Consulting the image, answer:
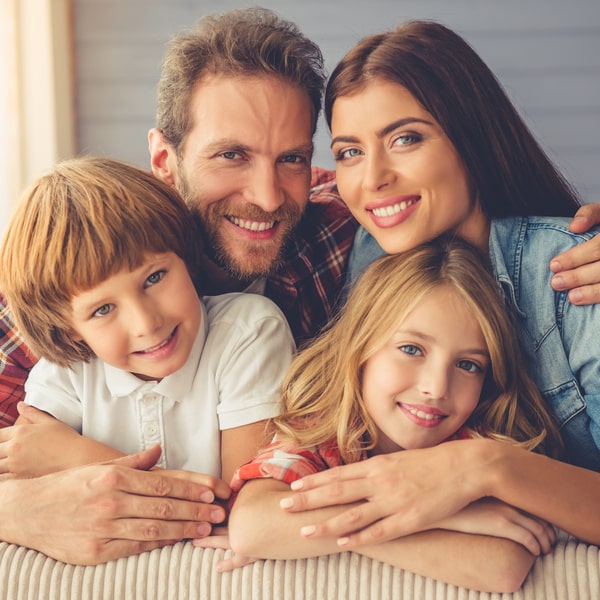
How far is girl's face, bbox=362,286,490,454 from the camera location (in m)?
1.40

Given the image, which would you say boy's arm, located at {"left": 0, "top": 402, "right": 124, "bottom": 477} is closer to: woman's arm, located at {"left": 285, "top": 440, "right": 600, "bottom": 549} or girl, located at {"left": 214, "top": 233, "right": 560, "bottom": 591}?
girl, located at {"left": 214, "top": 233, "right": 560, "bottom": 591}

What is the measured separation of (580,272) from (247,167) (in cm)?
76

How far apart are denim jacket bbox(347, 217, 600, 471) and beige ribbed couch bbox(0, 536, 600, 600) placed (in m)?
0.29

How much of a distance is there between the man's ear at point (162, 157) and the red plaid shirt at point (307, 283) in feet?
1.14

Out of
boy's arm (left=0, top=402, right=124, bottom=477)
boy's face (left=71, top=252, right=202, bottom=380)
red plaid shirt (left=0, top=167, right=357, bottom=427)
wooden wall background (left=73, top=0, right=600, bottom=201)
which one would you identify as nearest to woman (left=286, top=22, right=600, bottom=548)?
red plaid shirt (left=0, top=167, right=357, bottom=427)

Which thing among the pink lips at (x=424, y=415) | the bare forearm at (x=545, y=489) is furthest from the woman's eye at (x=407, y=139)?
the bare forearm at (x=545, y=489)

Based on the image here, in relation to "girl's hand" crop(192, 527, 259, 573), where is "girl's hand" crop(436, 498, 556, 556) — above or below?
above

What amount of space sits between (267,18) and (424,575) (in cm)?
137

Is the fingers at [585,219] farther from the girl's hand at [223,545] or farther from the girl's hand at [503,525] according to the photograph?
the girl's hand at [223,545]

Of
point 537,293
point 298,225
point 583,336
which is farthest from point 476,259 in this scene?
point 298,225

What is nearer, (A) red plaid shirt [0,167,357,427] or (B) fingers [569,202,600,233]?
(B) fingers [569,202,600,233]

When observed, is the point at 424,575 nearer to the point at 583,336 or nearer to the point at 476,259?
the point at 583,336

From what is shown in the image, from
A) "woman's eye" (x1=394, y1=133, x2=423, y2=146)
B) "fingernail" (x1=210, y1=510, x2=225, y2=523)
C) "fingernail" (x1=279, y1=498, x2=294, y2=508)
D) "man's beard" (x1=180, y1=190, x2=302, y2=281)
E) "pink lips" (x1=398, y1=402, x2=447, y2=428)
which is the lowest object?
"fingernail" (x1=210, y1=510, x2=225, y2=523)

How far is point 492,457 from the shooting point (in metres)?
1.25
